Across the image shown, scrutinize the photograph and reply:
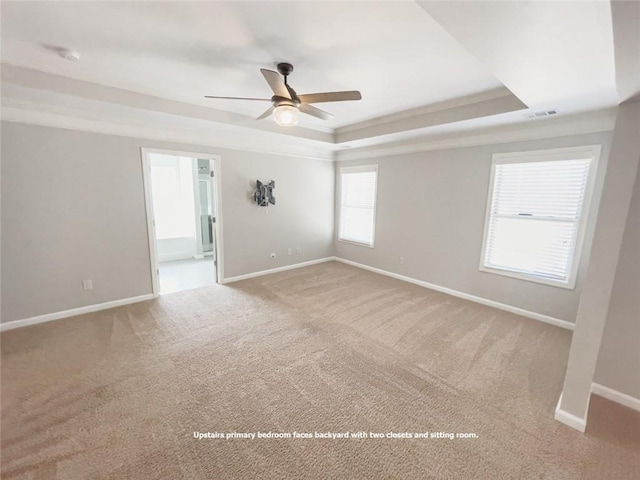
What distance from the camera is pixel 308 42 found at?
2.04m

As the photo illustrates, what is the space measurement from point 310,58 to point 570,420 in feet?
11.0

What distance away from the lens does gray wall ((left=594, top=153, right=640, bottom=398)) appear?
2.00 meters

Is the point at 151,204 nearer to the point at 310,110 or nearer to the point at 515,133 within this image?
the point at 310,110

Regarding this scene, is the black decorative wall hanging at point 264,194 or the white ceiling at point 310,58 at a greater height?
the white ceiling at point 310,58

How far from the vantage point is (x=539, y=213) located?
10.9 ft

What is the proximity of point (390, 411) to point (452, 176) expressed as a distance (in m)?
3.37

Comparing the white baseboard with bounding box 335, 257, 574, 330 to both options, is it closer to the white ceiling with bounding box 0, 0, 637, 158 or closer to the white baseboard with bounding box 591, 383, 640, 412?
the white baseboard with bounding box 591, 383, 640, 412

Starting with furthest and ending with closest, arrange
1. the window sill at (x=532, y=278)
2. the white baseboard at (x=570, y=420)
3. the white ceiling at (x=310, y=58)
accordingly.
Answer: the window sill at (x=532, y=278), the white baseboard at (x=570, y=420), the white ceiling at (x=310, y=58)

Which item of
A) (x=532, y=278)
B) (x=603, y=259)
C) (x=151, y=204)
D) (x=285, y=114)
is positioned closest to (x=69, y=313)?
(x=151, y=204)

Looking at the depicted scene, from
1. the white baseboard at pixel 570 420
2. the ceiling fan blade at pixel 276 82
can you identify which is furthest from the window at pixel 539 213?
the ceiling fan blade at pixel 276 82

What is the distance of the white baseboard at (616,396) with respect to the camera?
204 cm

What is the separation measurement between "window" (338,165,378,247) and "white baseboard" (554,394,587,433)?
371cm

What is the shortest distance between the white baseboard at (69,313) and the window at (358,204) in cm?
382

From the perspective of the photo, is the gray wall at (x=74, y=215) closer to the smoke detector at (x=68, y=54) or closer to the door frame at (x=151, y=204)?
the door frame at (x=151, y=204)
